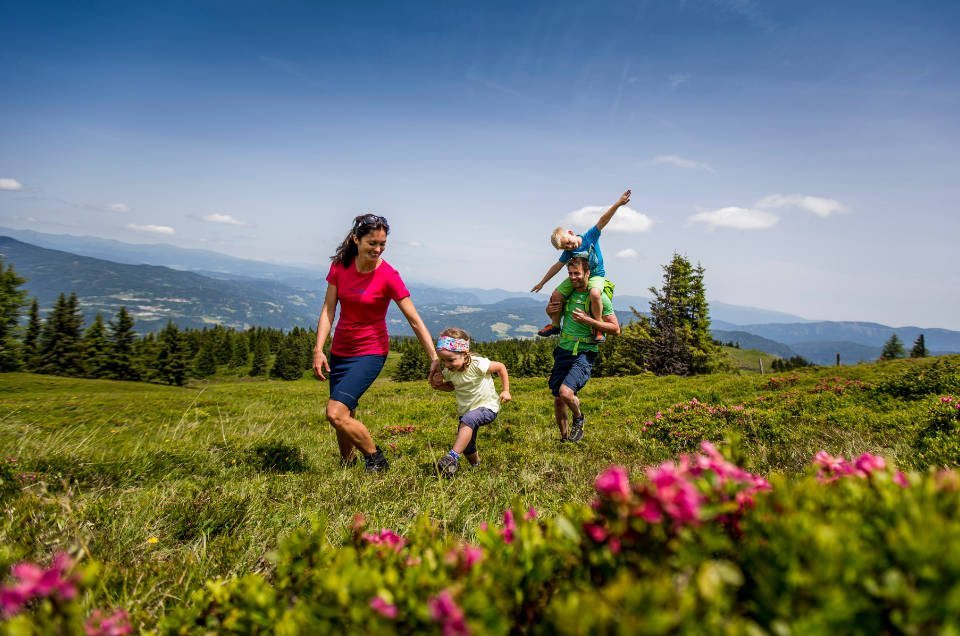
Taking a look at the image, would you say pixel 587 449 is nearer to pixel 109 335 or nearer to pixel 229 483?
pixel 229 483

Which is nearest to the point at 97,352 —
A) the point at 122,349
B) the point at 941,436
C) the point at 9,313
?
the point at 122,349

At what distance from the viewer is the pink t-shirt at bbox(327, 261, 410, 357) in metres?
5.87

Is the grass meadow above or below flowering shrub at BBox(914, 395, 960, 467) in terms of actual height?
below

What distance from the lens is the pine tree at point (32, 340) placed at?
7156 cm

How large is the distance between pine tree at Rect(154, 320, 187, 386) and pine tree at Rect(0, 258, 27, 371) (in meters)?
21.9

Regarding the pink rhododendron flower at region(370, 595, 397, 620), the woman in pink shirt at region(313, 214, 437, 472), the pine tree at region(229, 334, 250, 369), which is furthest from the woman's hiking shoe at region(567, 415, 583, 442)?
the pine tree at region(229, 334, 250, 369)

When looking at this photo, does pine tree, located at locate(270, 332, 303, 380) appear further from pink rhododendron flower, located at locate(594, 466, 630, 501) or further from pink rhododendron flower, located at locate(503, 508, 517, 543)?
pink rhododendron flower, located at locate(594, 466, 630, 501)

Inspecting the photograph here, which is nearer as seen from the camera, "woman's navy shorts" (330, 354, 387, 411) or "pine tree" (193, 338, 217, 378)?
"woman's navy shorts" (330, 354, 387, 411)

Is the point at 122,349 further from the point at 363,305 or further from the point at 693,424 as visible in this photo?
the point at 693,424

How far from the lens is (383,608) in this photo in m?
1.19

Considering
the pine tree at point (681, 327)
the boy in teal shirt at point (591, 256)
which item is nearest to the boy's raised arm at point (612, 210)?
the boy in teal shirt at point (591, 256)

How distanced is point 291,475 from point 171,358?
9877 cm

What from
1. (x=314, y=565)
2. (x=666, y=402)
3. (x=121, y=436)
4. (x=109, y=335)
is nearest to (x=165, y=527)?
(x=314, y=565)

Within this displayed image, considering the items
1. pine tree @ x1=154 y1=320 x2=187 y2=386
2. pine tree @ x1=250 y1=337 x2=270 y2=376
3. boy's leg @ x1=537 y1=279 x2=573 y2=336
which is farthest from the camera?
pine tree @ x1=250 y1=337 x2=270 y2=376
